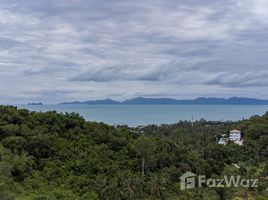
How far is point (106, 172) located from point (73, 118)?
25.1 ft

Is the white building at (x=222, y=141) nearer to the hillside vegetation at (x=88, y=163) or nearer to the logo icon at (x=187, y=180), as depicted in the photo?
the hillside vegetation at (x=88, y=163)

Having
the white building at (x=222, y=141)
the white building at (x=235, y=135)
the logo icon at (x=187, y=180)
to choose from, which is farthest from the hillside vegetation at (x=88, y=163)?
the white building at (x=235, y=135)

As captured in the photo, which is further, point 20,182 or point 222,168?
point 222,168

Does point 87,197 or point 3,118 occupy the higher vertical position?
point 3,118

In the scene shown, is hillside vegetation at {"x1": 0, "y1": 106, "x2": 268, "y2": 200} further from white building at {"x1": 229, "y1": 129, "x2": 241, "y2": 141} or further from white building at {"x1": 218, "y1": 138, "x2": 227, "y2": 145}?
white building at {"x1": 229, "y1": 129, "x2": 241, "y2": 141}

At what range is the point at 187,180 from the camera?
104 ft

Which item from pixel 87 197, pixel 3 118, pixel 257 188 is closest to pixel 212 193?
pixel 257 188

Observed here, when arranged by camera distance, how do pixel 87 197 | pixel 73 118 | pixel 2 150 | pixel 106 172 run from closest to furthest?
pixel 87 197 → pixel 2 150 → pixel 106 172 → pixel 73 118

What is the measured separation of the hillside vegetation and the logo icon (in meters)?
0.44

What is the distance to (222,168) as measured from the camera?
3931 cm

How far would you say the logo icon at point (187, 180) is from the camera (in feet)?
98.7

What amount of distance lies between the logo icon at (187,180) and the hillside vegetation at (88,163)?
44 cm

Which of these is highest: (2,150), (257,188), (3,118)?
(3,118)

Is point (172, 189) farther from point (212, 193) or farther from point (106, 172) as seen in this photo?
point (106, 172)
